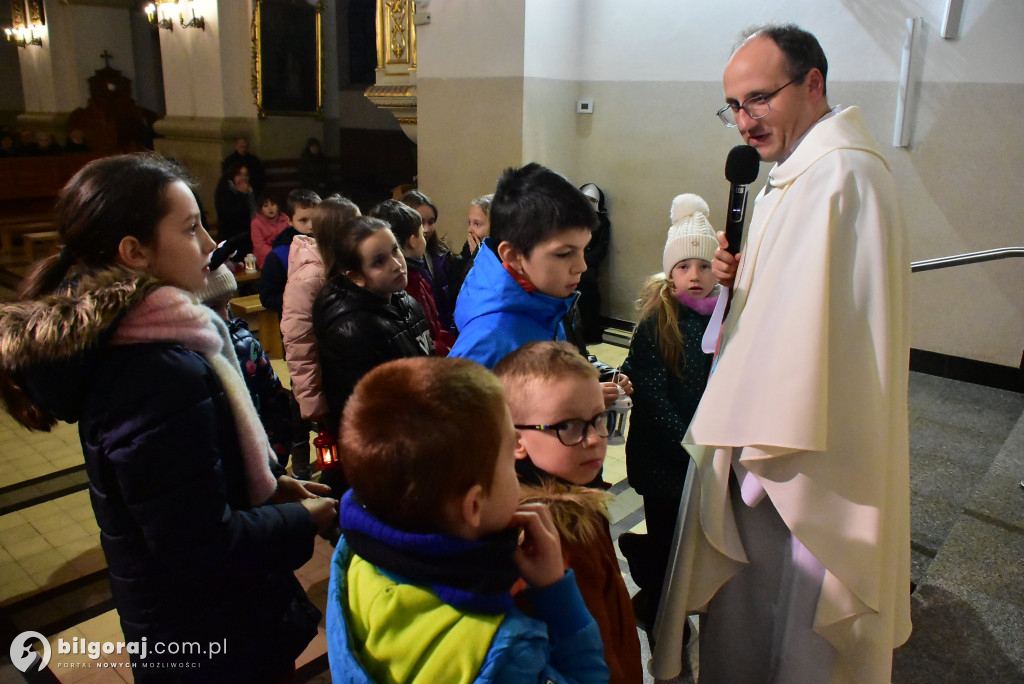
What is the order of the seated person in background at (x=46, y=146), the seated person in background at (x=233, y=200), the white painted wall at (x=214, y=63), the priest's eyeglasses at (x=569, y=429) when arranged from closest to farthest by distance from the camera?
the priest's eyeglasses at (x=569, y=429)
the seated person in background at (x=233, y=200)
the white painted wall at (x=214, y=63)
the seated person in background at (x=46, y=146)

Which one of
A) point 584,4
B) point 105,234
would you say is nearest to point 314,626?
point 105,234

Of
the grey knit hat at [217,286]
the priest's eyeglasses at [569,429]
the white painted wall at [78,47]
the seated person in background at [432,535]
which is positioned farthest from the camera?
the white painted wall at [78,47]

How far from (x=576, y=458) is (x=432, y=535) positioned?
0.47m

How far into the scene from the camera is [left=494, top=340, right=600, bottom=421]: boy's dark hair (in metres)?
1.32

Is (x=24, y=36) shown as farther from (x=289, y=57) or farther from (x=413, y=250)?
(x=413, y=250)

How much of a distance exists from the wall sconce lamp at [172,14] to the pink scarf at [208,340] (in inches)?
387

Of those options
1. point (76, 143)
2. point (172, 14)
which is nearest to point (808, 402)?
point (172, 14)

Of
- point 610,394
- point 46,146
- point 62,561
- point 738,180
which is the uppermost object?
point 738,180

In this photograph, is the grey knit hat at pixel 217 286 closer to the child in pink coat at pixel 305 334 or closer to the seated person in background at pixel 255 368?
the seated person in background at pixel 255 368

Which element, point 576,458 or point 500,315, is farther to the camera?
point 500,315

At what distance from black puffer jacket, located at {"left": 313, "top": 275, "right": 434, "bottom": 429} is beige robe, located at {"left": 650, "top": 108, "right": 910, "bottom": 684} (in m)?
1.19

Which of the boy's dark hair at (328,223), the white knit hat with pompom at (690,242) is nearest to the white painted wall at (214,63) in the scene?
the boy's dark hair at (328,223)

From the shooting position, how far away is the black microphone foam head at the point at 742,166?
1568 millimetres

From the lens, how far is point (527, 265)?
167 centimetres
